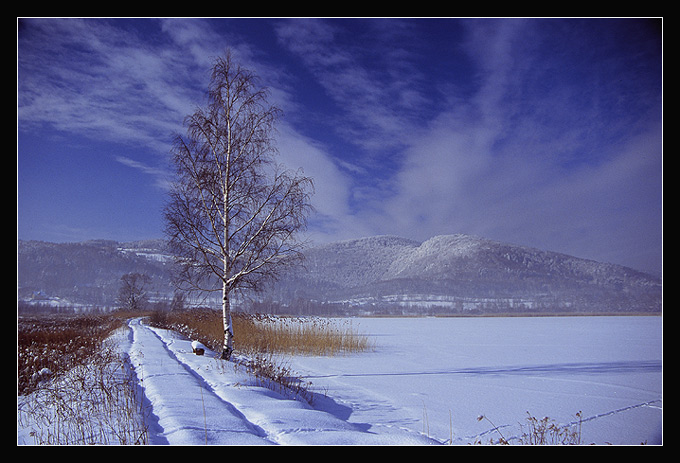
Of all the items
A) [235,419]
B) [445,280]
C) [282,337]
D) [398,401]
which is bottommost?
[445,280]

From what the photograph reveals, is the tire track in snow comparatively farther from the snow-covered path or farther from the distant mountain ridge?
the distant mountain ridge

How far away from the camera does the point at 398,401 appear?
21.2 feet

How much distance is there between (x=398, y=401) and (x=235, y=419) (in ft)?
10.8

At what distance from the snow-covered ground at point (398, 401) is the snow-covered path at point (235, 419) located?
0.5 inches

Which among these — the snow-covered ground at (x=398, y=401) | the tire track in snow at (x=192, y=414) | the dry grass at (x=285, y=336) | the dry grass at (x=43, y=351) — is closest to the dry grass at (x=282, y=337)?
the dry grass at (x=285, y=336)

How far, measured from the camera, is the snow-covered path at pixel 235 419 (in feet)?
11.3

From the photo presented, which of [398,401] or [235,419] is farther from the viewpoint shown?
[398,401]

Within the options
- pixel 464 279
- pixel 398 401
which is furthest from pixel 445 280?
pixel 398 401

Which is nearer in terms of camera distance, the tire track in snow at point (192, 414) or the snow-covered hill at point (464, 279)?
the tire track in snow at point (192, 414)

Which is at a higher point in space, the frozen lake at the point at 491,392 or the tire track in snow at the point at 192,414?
the tire track in snow at the point at 192,414

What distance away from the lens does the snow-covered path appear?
3453mm

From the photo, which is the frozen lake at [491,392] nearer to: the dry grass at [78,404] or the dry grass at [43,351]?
the dry grass at [78,404]

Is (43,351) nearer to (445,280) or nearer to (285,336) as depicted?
(285,336)

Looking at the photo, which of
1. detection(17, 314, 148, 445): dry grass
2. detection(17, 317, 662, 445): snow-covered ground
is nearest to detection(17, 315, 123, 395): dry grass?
detection(17, 314, 148, 445): dry grass
